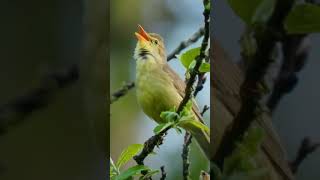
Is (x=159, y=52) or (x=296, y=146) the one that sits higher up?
(x=159, y=52)

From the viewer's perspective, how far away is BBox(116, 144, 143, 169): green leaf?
1.68 meters

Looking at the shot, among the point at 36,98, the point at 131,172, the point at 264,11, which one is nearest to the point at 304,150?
→ the point at 264,11

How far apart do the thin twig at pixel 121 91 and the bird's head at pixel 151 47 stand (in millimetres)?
98

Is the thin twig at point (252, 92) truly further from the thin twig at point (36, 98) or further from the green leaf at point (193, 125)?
the thin twig at point (36, 98)

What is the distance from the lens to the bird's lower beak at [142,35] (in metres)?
1.67

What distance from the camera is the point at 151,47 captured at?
1.67m

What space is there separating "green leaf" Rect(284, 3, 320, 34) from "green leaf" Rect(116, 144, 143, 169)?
2.03 feet

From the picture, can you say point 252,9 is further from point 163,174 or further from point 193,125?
point 163,174

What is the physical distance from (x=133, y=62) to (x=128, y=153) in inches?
12.1

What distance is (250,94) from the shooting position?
5.18 feet

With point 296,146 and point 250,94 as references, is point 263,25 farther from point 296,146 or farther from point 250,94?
point 296,146

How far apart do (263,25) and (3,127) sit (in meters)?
0.84

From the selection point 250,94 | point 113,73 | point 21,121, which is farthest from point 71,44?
point 250,94

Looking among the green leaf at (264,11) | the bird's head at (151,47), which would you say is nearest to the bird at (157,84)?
the bird's head at (151,47)
